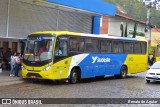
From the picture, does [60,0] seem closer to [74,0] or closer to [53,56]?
[74,0]

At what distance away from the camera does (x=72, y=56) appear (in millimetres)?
19141

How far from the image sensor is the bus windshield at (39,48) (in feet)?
59.5

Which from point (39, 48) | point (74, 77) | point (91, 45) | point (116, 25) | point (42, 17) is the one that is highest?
point (116, 25)

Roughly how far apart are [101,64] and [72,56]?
3363mm

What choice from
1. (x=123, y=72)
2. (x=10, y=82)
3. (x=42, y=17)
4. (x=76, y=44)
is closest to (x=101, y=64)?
(x=76, y=44)

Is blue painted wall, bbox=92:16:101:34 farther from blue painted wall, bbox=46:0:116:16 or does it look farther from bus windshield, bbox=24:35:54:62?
bus windshield, bbox=24:35:54:62

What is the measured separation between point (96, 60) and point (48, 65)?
4278mm

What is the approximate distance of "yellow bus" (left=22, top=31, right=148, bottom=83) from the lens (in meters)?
18.1

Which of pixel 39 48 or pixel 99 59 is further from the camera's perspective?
pixel 99 59

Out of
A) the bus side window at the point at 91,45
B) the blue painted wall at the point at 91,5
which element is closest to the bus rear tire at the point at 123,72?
the bus side window at the point at 91,45

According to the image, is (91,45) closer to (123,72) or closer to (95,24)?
(123,72)

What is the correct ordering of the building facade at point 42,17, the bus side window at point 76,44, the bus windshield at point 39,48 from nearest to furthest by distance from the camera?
the bus windshield at point 39,48
the bus side window at point 76,44
the building facade at point 42,17

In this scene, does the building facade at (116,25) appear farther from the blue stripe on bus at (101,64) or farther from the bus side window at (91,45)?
the bus side window at (91,45)

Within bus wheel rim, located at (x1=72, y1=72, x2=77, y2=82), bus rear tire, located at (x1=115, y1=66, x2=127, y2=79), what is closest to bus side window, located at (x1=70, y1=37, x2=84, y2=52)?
bus wheel rim, located at (x1=72, y1=72, x2=77, y2=82)
